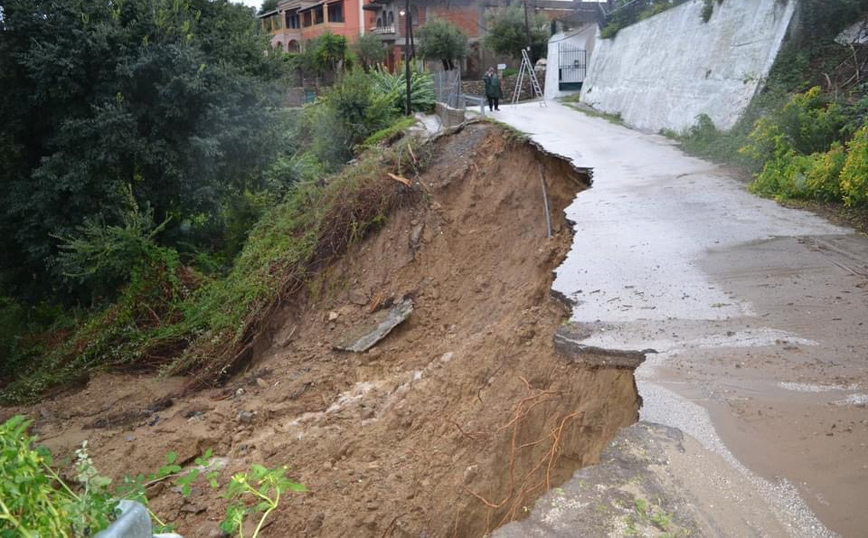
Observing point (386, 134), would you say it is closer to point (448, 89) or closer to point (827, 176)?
point (448, 89)

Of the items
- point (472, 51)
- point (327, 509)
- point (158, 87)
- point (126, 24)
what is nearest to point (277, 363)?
point (327, 509)

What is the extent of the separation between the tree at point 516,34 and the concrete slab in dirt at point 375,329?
104ft

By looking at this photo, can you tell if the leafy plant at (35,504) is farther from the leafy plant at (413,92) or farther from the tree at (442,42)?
the tree at (442,42)

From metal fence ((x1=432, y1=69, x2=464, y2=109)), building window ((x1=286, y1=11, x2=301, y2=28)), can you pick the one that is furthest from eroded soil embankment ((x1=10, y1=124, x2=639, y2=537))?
building window ((x1=286, y1=11, x2=301, y2=28))

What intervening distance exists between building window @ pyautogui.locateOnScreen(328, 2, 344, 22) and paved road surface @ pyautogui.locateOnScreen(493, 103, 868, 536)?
44792mm

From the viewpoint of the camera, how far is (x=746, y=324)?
5066 mm

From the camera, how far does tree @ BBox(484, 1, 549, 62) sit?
3797 centimetres

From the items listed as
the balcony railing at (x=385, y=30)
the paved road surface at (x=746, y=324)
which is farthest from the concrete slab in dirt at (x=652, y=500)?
the balcony railing at (x=385, y=30)

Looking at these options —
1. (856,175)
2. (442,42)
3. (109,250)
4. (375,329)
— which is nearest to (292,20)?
(442,42)

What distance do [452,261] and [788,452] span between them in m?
6.62

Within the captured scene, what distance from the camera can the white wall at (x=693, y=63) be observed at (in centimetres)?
1273

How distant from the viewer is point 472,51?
42.3m

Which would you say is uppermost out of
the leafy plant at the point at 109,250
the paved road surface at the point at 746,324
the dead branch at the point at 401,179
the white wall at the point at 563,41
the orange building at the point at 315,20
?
the orange building at the point at 315,20

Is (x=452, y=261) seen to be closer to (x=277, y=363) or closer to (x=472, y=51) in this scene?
(x=277, y=363)
